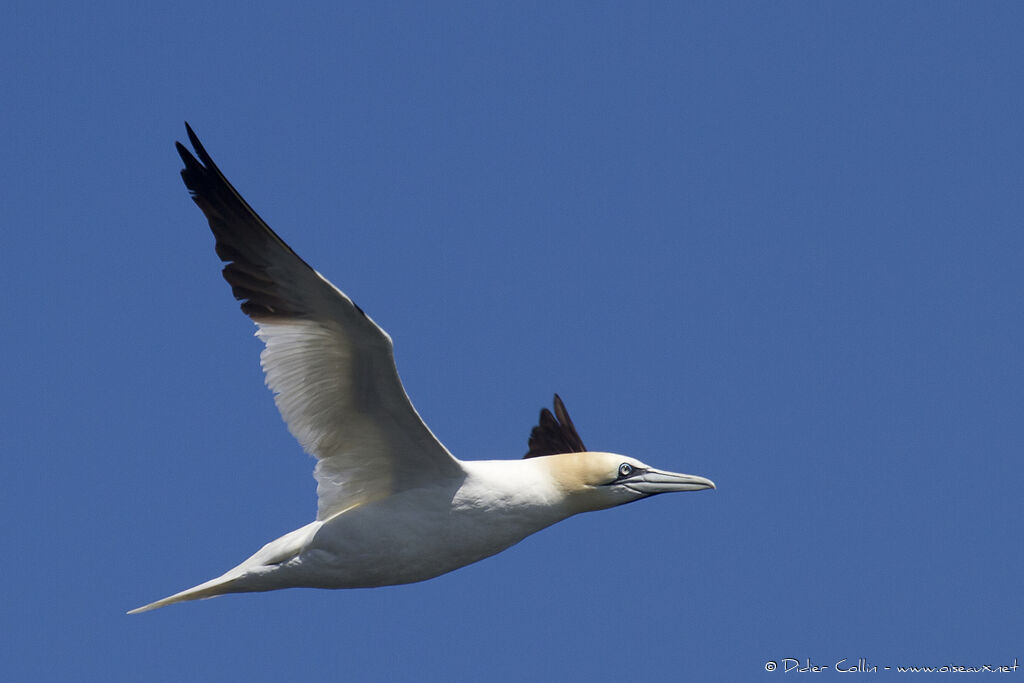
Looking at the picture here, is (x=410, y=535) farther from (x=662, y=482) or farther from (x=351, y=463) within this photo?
(x=662, y=482)

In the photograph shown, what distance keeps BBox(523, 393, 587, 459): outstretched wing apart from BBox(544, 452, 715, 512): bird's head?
1880mm

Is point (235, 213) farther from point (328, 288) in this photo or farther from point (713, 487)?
point (713, 487)

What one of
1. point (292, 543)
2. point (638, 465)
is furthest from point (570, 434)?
point (292, 543)

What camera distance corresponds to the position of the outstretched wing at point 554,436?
13.1 metres

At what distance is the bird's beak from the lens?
36.4 feet

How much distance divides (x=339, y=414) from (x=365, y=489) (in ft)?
2.33

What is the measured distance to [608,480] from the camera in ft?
35.9

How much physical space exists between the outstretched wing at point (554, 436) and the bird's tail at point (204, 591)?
376cm

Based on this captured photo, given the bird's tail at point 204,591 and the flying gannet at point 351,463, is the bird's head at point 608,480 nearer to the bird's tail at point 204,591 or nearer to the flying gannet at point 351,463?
the flying gannet at point 351,463

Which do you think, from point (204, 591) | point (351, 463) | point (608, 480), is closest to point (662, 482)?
point (608, 480)

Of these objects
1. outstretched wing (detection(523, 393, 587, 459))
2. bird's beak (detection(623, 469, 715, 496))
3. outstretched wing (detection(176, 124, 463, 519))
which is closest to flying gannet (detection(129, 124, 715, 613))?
outstretched wing (detection(176, 124, 463, 519))

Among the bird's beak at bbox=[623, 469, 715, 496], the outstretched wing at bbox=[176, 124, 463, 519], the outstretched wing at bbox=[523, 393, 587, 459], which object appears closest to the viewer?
the outstretched wing at bbox=[176, 124, 463, 519]

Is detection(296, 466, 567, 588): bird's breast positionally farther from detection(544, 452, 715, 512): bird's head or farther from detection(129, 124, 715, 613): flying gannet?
detection(544, 452, 715, 512): bird's head

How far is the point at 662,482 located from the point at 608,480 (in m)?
0.53
